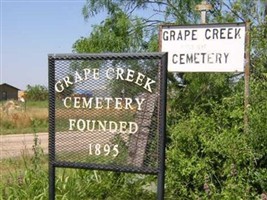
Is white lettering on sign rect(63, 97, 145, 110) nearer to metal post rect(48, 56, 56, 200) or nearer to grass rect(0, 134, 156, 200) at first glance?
metal post rect(48, 56, 56, 200)

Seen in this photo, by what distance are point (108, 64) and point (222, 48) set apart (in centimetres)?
189

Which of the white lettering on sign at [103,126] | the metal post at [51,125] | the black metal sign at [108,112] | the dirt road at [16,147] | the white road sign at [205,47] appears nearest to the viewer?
the black metal sign at [108,112]

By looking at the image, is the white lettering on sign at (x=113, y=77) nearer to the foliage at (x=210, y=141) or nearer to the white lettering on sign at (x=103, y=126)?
the white lettering on sign at (x=103, y=126)

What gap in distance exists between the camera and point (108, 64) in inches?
190

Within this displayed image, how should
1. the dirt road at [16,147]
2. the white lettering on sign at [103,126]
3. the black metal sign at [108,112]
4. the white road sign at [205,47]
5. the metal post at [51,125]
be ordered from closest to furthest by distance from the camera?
the black metal sign at [108,112] → the white lettering on sign at [103,126] → the metal post at [51,125] → the white road sign at [205,47] → the dirt road at [16,147]

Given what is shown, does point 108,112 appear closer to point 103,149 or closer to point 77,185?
point 103,149

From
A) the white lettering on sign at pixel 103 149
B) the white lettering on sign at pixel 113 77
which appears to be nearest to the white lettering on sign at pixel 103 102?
the white lettering on sign at pixel 113 77

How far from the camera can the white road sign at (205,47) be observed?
20.3 feet

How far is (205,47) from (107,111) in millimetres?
1971

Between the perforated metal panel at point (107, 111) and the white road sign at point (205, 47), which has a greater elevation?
the white road sign at point (205, 47)

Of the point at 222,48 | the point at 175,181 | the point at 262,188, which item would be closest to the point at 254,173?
the point at 262,188

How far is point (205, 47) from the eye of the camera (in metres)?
6.33

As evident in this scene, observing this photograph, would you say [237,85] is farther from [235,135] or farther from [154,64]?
[154,64]

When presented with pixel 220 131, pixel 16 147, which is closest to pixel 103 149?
pixel 220 131
